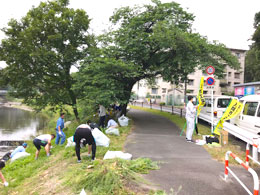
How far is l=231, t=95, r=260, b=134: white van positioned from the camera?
6.70 metres

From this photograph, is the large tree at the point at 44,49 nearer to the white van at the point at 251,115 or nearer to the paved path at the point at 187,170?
the paved path at the point at 187,170

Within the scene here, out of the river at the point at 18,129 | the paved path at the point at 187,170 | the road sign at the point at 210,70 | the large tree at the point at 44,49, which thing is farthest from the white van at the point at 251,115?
the river at the point at 18,129

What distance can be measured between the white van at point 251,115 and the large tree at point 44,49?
34.5 ft

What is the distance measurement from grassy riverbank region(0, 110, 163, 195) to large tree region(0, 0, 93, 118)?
788 centimetres

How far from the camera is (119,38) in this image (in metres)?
11.3

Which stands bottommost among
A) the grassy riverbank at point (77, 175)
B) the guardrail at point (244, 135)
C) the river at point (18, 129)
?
the river at point (18, 129)

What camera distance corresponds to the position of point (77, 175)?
4.14m

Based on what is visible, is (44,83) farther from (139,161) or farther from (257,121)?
(257,121)

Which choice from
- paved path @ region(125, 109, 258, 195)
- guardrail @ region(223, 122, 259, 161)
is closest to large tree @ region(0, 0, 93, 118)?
paved path @ region(125, 109, 258, 195)

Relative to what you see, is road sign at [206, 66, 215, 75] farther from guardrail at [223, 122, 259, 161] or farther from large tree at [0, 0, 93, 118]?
large tree at [0, 0, 93, 118]

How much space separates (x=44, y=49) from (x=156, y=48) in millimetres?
7626

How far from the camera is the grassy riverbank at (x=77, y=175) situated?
3.51 metres

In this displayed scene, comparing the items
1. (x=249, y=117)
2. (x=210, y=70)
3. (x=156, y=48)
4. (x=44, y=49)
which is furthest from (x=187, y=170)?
(x=44, y=49)

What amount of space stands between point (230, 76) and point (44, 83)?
3868cm
